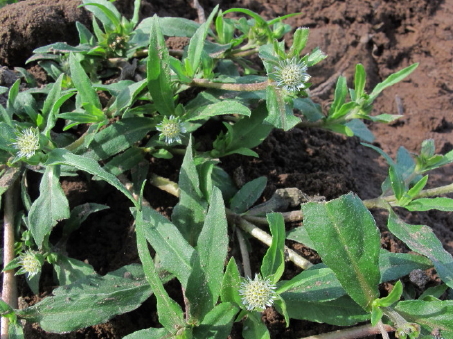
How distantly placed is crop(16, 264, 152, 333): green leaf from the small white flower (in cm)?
57

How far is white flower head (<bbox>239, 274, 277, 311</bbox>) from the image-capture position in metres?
1.55

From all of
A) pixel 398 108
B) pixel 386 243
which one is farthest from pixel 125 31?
pixel 398 108

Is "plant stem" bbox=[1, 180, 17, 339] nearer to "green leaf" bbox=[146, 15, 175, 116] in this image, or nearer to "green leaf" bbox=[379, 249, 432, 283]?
"green leaf" bbox=[146, 15, 175, 116]

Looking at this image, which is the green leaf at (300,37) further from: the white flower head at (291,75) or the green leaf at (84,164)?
the green leaf at (84,164)

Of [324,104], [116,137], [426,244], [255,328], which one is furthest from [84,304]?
[324,104]

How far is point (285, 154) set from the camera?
2.62 m

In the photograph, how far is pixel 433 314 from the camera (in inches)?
61.6

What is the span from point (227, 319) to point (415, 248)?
80 centimetres

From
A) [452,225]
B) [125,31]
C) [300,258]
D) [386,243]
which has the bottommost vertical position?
[452,225]

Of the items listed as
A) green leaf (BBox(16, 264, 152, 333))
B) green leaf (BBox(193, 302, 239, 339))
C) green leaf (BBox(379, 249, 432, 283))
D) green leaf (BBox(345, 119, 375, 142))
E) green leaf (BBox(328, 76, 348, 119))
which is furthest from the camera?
green leaf (BBox(345, 119, 375, 142))

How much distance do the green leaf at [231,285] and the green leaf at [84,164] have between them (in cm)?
42

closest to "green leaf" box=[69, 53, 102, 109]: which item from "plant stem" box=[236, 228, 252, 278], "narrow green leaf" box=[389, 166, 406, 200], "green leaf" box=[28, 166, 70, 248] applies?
"green leaf" box=[28, 166, 70, 248]

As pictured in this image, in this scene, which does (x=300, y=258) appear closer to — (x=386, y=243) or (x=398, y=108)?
(x=386, y=243)

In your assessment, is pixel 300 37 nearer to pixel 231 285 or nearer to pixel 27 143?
Answer: pixel 231 285
